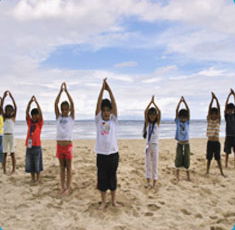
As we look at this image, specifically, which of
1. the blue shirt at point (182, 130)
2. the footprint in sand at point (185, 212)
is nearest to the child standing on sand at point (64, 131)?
the footprint in sand at point (185, 212)

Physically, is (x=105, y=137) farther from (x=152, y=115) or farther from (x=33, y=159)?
(x=33, y=159)

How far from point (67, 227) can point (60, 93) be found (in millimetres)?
2511

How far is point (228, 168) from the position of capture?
7.18 m

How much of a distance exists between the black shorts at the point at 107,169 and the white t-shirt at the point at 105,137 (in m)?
0.11

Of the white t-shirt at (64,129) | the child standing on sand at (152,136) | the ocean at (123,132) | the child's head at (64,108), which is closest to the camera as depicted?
the white t-shirt at (64,129)

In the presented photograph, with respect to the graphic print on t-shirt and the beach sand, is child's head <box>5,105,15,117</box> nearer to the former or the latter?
the beach sand

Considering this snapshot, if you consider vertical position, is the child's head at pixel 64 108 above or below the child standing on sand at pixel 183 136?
above

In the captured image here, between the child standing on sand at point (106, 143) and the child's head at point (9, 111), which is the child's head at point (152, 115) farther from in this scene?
the child's head at point (9, 111)

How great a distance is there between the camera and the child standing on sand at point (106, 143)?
403cm

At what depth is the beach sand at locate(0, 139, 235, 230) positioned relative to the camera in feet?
12.4

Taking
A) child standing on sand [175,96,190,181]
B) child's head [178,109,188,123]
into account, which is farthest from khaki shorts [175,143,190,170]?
child's head [178,109,188,123]

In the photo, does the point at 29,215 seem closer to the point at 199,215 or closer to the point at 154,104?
the point at 199,215

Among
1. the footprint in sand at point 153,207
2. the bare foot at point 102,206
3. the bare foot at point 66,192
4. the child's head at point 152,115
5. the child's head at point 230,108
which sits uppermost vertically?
the child's head at point 230,108

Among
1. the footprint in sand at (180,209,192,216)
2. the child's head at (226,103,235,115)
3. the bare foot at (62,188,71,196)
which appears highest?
the child's head at (226,103,235,115)
